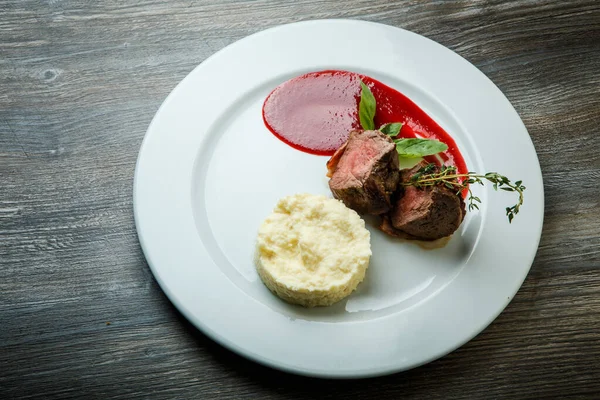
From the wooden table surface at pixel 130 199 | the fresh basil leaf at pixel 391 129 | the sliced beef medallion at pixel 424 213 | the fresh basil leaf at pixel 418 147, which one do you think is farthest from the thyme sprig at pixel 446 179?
the wooden table surface at pixel 130 199

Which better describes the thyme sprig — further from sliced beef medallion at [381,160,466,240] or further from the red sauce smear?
the red sauce smear

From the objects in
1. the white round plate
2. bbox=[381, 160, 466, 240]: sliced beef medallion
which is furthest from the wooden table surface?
bbox=[381, 160, 466, 240]: sliced beef medallion

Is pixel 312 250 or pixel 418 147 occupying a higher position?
pixel 418 147

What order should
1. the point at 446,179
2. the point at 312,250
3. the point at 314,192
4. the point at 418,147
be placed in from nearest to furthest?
1. the point at 312,250
2. the point at 446,179
3. the point at 418,147
4. the point at 314,192

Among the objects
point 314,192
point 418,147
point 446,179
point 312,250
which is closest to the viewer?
point 312,250

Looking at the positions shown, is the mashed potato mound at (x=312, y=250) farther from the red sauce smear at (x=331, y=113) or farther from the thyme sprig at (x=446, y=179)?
the red sauce smear at (x=331, y=113)

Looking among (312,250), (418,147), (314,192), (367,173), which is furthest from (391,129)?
(312,250)

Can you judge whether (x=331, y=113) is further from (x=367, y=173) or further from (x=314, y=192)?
(x=367, y=173)
